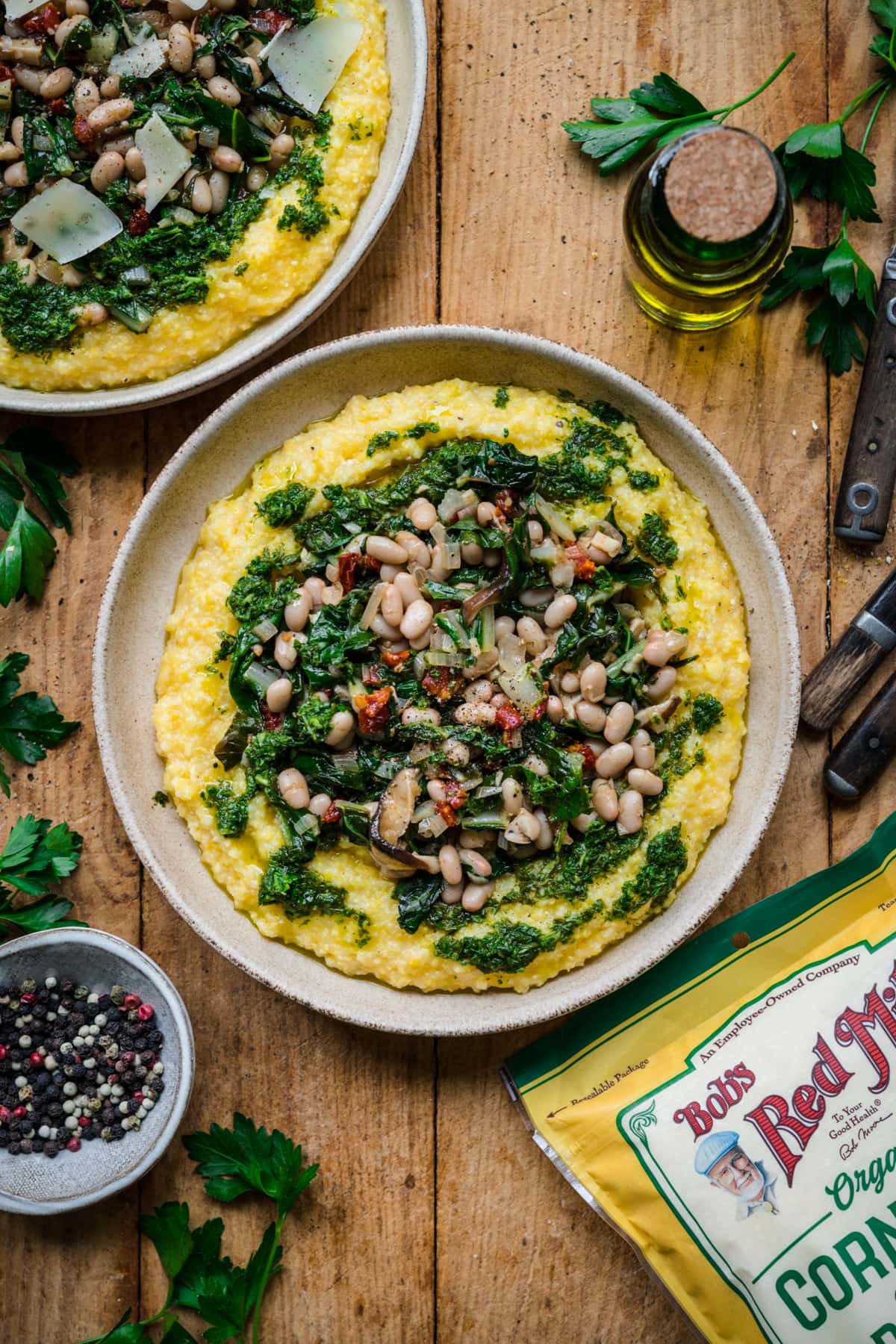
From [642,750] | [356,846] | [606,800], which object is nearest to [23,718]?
[356,846]

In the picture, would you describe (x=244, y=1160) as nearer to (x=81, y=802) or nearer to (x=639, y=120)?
(x=81, y=802)

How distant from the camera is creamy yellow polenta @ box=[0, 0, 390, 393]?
356 centimetres

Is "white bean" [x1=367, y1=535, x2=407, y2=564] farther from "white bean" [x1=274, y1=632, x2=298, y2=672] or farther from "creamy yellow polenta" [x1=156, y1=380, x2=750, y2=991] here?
"white bean" [x1=274, y1=632, x2=298, y2=672]

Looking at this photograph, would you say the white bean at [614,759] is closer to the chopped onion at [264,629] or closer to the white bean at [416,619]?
the white bean at [416,619]

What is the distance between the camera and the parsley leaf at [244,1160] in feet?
12.6

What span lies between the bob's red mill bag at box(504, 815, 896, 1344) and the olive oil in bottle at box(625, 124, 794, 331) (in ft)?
6.92

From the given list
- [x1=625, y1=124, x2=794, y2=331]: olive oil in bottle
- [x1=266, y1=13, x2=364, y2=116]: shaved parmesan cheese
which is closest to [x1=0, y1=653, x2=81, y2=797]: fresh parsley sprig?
[x1=266, y1=13, x2=364, y2=116]: shaved parmesan cheese

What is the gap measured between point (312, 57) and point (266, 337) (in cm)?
101

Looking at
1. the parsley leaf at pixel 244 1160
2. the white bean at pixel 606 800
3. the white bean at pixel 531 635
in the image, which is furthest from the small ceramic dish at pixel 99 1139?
the white bean at pixel 531 635

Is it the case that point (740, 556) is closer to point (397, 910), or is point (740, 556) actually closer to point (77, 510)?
point (397, 910)

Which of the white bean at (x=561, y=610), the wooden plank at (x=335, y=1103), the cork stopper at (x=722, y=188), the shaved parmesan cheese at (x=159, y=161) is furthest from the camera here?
the wooden plank at (x=335, y=1103)

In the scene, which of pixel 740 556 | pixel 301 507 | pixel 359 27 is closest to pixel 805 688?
pixel 740 556

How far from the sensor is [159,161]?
355cm

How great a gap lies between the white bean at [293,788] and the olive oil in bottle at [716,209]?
222cm
